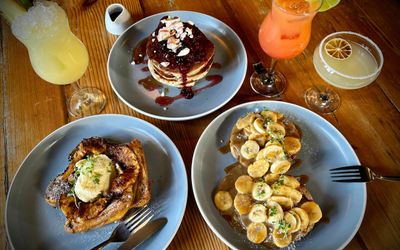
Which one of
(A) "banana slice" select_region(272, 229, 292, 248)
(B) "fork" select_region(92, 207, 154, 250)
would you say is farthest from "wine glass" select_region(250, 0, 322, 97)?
(B) "fork" select_region(92, 207, 154, 250)

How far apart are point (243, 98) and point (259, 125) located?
1.05 ft

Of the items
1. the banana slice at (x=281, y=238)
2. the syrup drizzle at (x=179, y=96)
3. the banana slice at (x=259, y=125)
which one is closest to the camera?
the banana slice at (x=281, y=238)

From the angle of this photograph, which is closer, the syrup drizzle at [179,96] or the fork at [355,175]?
the fork at [355,175]

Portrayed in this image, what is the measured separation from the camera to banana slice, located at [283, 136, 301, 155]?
146 cm

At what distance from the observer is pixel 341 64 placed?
178 centimetres

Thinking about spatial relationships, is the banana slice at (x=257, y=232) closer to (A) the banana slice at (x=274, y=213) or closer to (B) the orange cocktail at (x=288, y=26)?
(A) the banana slice at (x=274, y=213)

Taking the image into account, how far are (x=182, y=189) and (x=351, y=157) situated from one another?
0.82 m

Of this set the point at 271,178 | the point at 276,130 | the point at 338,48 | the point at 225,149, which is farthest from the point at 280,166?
the point at 338,48

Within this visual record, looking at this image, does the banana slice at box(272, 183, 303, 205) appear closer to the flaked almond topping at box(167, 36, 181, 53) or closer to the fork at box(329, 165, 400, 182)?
the fork at box(329, 165, 400, 182)

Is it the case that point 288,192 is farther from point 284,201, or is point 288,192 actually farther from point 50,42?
point 50,42

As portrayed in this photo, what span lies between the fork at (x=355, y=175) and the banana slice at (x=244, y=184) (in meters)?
0.41

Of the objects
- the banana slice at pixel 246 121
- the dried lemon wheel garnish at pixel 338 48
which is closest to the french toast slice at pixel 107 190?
the banana slice at pixel 246 121

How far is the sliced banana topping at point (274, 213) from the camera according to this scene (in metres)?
1.27

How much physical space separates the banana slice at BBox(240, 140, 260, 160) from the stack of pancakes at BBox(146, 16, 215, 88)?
1.65 ft
